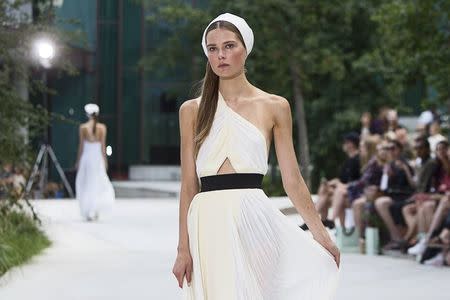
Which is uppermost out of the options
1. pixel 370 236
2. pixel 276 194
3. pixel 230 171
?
pixel 230 171

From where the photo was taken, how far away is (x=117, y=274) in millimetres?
11805

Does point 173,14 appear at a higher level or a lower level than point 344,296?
higher

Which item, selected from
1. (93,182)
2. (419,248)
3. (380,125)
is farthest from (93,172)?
(419,248)

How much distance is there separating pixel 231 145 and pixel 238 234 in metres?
0.35

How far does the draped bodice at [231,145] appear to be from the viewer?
192 inches

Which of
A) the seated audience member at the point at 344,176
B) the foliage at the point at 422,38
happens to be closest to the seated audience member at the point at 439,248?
the seated audience member at the point at 344,176

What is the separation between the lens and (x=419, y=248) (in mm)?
13383

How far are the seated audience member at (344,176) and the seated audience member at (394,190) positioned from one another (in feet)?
3.83

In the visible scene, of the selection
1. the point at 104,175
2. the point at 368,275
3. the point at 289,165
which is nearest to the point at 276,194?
the point at 104,175

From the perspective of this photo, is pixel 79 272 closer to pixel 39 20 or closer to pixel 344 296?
pixel 344 296

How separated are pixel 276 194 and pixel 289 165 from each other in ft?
94.3

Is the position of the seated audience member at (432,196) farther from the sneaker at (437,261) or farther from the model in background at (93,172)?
the model in background at (93,172)

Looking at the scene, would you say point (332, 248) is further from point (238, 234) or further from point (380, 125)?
point (380, 125)

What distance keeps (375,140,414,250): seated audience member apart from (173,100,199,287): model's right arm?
9741 mm
